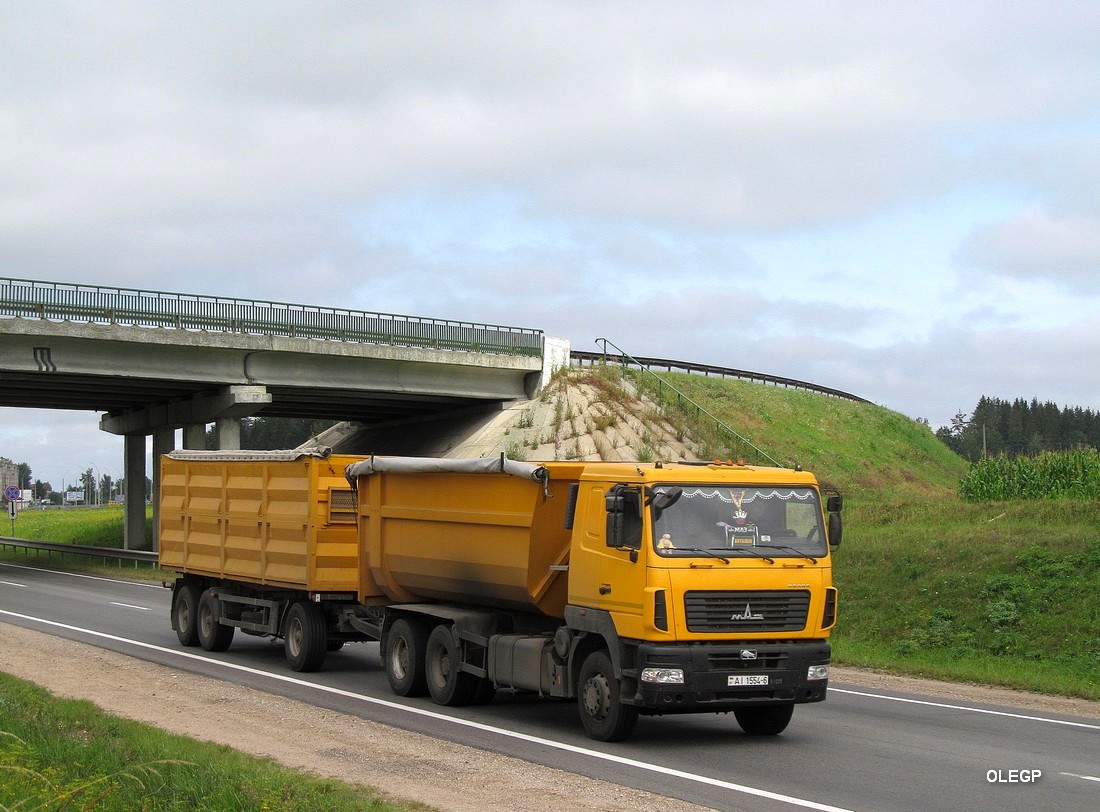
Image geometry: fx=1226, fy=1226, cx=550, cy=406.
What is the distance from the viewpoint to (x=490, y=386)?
4912 cm

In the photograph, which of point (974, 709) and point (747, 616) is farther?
point (974, 709)

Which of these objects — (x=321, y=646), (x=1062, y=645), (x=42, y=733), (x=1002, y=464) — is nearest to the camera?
(x=42, y=733)

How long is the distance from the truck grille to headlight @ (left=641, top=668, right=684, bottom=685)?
429 millimetres

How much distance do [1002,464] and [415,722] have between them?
23391 millimetres

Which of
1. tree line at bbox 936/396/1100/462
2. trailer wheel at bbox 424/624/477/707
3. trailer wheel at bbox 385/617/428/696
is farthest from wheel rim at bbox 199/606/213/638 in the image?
tree line at bbox 936/396/1100/462

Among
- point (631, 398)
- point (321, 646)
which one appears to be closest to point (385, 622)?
point (321, 646)

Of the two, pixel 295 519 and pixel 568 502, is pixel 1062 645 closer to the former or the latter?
pixel 568 502

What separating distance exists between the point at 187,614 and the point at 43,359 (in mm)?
20588

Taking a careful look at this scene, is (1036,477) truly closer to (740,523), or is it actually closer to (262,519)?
(262,519)

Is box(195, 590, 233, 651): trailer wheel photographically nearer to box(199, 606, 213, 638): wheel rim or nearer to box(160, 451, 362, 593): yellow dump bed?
box(199, 606, 213, 638): wheel rim

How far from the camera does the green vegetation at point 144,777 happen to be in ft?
27.1

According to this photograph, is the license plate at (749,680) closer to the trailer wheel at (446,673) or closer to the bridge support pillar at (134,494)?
the trailer wheel at (446,673)

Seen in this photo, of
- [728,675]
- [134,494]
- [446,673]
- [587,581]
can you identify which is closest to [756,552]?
[728,675]

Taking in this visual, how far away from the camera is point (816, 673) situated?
11.6 meters
